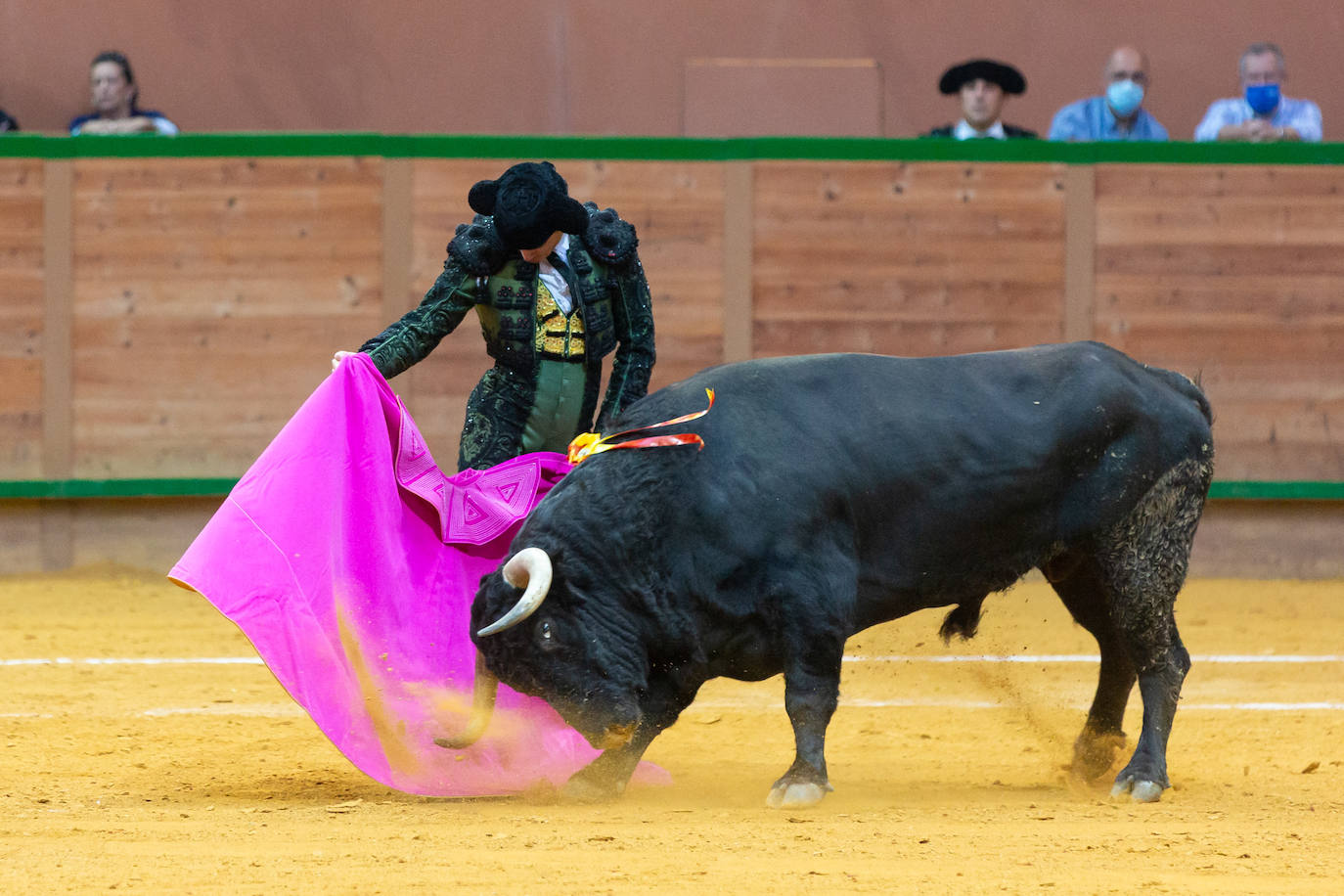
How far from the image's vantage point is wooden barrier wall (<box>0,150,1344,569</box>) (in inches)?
373

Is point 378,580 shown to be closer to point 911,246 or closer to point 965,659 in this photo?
point 965,659

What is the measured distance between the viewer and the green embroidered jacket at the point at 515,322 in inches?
209

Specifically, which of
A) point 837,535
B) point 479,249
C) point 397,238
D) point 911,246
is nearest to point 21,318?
point 397,238

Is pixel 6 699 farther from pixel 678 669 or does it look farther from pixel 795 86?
pixel 795 86

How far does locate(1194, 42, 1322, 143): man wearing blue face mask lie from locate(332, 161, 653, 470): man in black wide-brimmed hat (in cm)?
551

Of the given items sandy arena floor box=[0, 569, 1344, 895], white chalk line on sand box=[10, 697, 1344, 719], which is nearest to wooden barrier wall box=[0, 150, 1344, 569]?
sandy arena floor box=[0, 569, 1344, 895]

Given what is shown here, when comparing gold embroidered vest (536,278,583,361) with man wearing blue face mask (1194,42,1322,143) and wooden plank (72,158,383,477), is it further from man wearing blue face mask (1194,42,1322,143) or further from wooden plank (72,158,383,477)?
man wearing blue face mask (1194,42,1322,143)

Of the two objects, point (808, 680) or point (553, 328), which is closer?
point (808, 680)

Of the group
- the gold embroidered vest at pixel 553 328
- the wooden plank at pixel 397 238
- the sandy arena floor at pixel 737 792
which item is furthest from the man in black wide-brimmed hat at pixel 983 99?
the gold embroidered vest at pixel 553 328

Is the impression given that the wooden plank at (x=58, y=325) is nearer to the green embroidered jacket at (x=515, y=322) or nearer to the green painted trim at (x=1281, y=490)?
the green embroidered jacket at (x=515, y=322)

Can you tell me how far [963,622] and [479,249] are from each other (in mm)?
1767

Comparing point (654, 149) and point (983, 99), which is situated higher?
point (983, 99)

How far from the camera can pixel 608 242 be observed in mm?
5355

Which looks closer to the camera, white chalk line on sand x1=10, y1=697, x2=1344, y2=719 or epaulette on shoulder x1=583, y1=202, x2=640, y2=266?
epaulette on shoulder x1=583, y1=202, x2=640, y2=266
